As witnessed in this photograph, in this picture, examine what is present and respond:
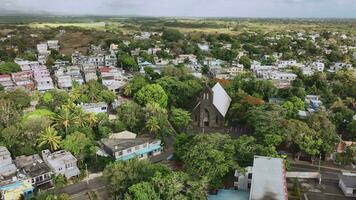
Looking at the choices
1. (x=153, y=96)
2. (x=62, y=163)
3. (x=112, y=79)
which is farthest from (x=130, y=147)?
(x=112, y=79)

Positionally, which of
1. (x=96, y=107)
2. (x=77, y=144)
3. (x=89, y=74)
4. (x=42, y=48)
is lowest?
(x=77, y=144)

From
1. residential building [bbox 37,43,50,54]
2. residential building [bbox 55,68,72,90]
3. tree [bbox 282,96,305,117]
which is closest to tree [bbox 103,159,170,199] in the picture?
tree [bbox 282,96,305,117]

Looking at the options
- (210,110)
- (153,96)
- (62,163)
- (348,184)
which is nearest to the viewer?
(348,184)

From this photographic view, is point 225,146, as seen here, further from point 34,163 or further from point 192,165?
point 34,163

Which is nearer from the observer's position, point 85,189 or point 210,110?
point 85,189

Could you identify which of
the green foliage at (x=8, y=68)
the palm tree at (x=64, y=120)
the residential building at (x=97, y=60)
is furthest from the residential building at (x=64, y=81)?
the palm tree at (x=64, y=120)

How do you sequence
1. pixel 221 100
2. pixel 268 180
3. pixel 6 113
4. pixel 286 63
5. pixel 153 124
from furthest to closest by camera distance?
pixel 286 63 → pixel 221 100 → pixel 6 113 → pixel 153 124 → pixel 268 180

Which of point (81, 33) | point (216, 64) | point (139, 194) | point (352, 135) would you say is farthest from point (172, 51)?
point (139, 194)

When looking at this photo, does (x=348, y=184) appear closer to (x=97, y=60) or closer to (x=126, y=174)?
(x=126, y=174)

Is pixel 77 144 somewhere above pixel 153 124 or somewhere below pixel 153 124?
below
